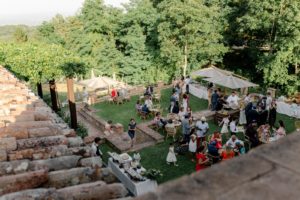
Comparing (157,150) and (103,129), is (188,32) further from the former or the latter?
(157,150)

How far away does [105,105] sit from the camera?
19219 mm

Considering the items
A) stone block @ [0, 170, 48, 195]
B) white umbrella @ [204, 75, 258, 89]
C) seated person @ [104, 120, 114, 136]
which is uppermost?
stone block @ [0, 170, 48, 195]

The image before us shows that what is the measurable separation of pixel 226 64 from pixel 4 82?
80.0ft

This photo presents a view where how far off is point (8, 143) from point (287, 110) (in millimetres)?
14169

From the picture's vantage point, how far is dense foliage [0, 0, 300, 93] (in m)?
21.8

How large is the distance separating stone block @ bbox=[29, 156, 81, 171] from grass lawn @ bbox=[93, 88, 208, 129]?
1061cm

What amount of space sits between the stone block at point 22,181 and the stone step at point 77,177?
4.3 inches

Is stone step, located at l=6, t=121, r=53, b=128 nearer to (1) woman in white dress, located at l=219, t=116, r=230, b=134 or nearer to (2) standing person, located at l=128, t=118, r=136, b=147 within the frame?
(2) standing person, located at l=128, t=118, r=136, b=147

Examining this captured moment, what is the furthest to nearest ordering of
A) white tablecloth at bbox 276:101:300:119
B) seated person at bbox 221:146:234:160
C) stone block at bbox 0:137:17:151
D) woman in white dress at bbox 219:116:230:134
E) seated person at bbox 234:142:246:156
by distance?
white tablecloth at bbox 276:101:300:119
woman in white dress at bbox 219:116:230:134
seated person at bbox 234:142:246:156
seated person at bbox 221:146:234:160
stone block at bbox 0:137:17:151

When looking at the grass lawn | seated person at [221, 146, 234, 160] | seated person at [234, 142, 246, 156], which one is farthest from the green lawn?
seated person at [234, 142, 246, 156]

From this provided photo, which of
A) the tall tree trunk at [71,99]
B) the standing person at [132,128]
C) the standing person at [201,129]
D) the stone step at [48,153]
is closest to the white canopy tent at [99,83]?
the tall tree trunk at [71,99]

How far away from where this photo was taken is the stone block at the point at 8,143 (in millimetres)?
5086

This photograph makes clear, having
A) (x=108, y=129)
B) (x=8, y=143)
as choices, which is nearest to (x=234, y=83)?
(x=108, y=129)

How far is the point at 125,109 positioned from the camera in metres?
18.0
